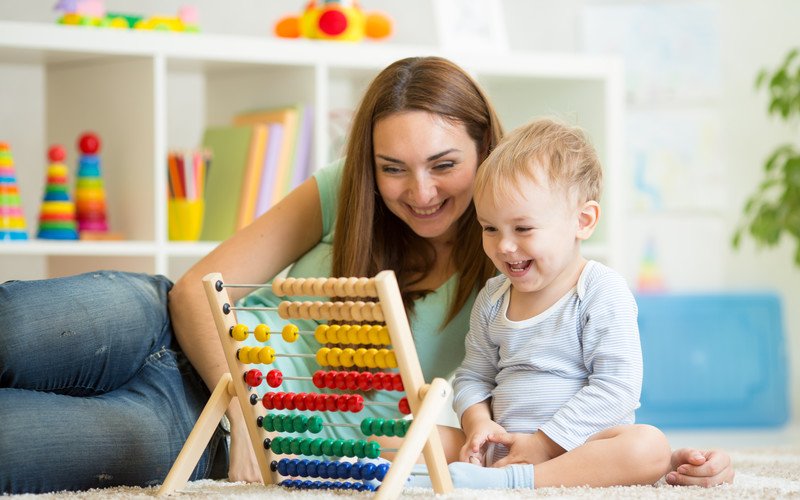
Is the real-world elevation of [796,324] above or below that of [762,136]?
below

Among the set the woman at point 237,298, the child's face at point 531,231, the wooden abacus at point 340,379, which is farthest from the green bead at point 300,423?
the child's face at point 531,231

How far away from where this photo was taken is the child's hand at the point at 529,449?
1.52 metres

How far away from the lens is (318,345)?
1927 mm

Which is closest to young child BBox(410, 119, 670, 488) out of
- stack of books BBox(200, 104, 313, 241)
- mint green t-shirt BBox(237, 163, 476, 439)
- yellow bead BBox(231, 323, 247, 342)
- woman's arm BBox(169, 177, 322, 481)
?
mint green t-shirt BBox(237, 163, 476, 439)

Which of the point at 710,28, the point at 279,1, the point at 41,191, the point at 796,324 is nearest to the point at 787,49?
the point at 710,28

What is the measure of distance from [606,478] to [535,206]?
40 cm

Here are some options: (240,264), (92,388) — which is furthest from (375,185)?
(92,388)

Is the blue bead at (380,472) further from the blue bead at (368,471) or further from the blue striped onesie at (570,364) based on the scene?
the blue striped onesie at (570,364)

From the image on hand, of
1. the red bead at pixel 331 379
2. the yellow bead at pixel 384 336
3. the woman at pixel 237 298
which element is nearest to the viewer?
the yellow bead at pixel 384 336

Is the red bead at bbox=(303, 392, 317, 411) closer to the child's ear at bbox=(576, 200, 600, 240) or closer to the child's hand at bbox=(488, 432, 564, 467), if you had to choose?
the child's hand at bbox=(488, 432, 564, 467)

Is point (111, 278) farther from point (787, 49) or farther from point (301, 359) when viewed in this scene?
point (787, 49)

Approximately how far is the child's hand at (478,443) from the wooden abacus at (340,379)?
0.52ft

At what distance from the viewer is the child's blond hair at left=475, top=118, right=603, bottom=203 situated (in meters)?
1.56

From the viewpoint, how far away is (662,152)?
14.1 ft
